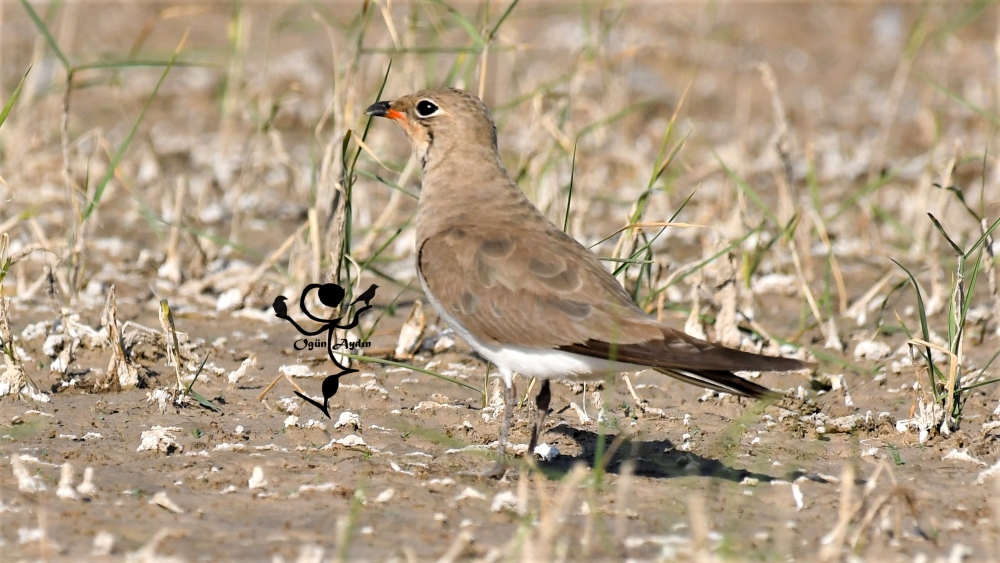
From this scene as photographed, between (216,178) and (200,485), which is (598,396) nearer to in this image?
(200,485)

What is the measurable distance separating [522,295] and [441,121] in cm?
105

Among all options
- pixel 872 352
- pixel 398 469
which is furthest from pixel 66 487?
pixel 872 352

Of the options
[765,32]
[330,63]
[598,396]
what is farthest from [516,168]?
[765,32]

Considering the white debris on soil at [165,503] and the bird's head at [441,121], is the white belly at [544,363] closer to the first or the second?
the bird's head at [441,121]

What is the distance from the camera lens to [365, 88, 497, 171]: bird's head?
5.14m

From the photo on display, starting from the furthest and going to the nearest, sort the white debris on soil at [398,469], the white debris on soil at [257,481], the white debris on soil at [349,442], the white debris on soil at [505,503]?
the white debris on soil at [349,442] < the white debris on soil at [398,469] < the white debris on soil at [257,481] < the white debris on soil at [505,503]

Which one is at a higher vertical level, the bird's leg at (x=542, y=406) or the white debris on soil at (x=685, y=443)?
the bird's leg at (x=542, y=406)

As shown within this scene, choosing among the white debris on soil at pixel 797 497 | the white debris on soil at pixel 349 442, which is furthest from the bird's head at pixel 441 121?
the white debris on soil at pixel 797 497

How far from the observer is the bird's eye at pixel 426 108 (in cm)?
523

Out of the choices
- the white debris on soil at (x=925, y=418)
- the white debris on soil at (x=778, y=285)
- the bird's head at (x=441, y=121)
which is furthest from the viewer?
the white debris on soil at (x=778, y=285)

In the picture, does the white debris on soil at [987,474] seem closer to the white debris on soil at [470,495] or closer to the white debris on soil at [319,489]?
the white debris on soil at [470,495]

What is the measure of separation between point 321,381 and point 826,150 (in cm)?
563

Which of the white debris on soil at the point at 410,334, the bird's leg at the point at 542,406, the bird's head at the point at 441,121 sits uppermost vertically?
the bird's head at the point at 441,121

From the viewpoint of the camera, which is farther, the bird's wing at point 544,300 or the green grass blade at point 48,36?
the green grass blade at point 48,36
